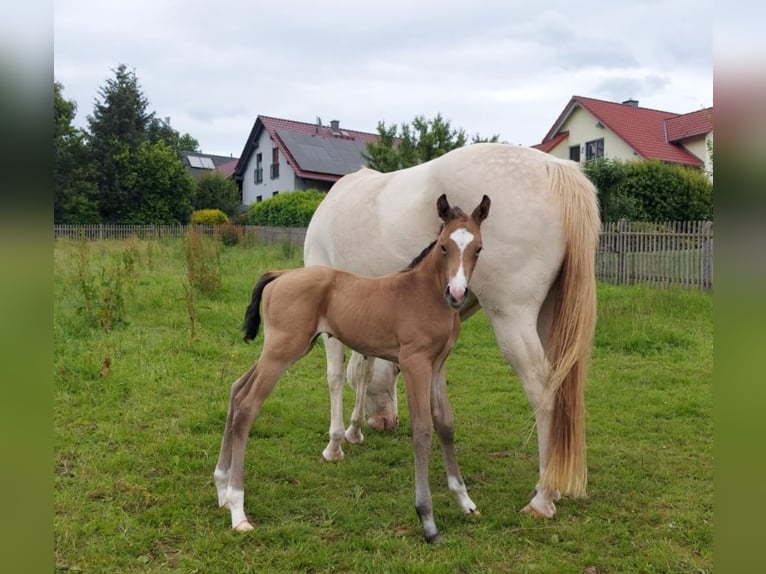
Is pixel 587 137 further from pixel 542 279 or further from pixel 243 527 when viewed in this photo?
pixel 243 527

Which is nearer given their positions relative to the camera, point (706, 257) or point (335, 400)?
point (335, 400)

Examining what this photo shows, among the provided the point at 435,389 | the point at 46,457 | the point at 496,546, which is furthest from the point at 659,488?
the point at 46,457

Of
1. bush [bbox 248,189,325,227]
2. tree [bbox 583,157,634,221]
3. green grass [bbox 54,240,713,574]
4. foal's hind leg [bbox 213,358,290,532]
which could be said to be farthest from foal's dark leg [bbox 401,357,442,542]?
bush [bbox 248,189,325,227]

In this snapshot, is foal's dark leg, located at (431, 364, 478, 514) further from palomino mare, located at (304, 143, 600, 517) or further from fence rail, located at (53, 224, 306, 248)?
fence rail, located at (53, 224, 306, 248)

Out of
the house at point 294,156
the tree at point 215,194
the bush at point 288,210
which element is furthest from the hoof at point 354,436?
the tree at point 215,194

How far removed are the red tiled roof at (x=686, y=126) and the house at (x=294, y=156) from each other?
15.1 meters

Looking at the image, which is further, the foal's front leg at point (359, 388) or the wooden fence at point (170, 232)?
the wooden fence at point (170, 232)

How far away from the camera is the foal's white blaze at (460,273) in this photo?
2756mm

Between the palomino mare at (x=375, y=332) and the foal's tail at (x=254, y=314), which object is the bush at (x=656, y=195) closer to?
the palomino mare at (x=375, y=332)

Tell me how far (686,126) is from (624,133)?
11.6 ft

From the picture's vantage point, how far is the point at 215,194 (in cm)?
3309

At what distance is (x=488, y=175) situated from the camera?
3686mm

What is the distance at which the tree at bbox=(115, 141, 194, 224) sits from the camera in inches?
1155

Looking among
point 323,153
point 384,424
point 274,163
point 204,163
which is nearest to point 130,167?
point 274,163
